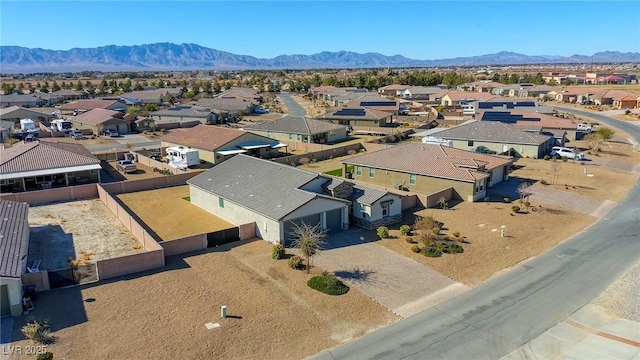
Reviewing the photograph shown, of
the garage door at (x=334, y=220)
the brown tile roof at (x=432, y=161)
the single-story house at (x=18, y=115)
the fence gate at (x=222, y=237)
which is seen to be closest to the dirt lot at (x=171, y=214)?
the fence gate at (x=222, y=237)

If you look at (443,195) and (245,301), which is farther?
(443,195)

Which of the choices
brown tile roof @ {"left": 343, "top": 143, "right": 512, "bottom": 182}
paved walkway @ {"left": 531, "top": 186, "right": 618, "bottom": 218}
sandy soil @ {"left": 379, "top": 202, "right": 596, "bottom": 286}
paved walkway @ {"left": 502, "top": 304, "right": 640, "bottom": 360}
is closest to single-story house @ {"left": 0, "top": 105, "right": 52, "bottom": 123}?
brown tile roof @ {"left": 343, "top": 143, "right": 512, "bottom": 182}

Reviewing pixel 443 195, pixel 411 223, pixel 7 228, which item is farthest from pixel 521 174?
pixel 7 228

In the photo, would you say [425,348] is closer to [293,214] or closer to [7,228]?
[293,214]

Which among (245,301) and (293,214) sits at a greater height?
(293,214)

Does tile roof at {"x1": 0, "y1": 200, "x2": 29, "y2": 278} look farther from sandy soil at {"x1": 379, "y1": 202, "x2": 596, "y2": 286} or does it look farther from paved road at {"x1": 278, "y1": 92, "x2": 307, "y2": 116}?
paved road at {"x1": 278, "y1": 92, "x2": 307, "y2": 116}

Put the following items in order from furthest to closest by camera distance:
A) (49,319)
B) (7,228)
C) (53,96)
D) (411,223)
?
(53,96)
(411,223)
(7,228)
(49,319)

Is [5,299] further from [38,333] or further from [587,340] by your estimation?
[587,340]
